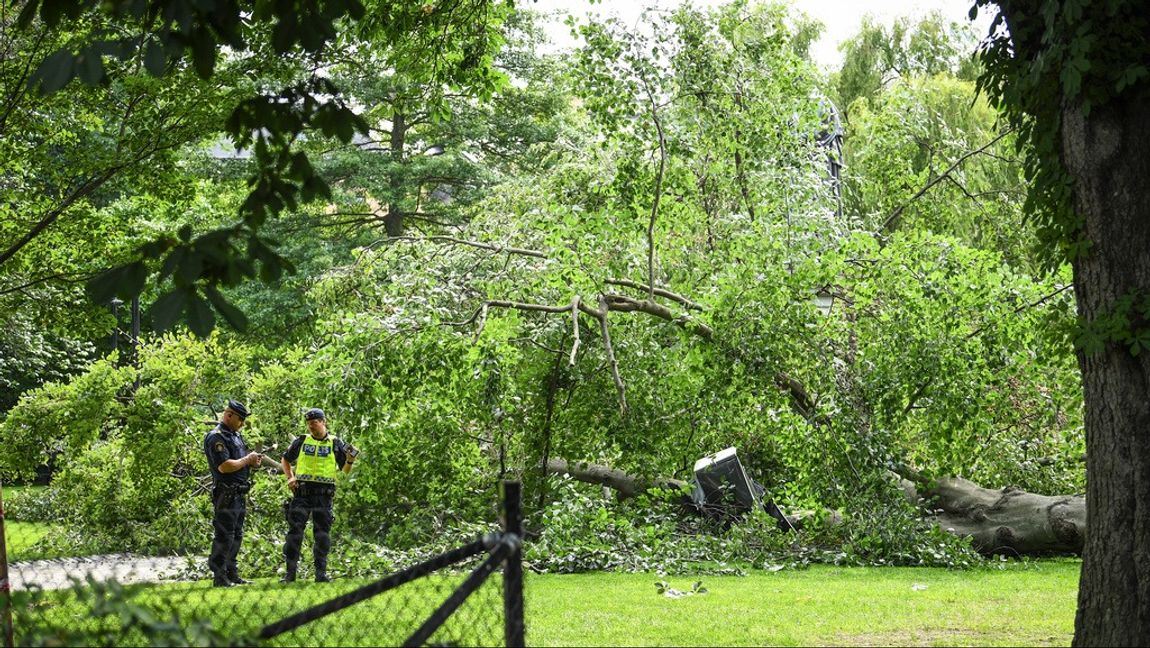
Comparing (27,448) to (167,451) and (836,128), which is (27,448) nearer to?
(167,451)

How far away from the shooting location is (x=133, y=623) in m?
3.52

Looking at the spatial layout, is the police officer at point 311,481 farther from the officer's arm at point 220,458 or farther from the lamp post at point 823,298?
the lamp post at point 823,298

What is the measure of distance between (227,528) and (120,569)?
9.10 feet

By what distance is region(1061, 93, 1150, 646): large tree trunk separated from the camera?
17.9ft

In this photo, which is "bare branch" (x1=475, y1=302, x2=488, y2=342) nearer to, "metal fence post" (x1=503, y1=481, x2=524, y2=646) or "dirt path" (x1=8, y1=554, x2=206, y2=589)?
"dirt path" (x1=8, y1=554, x2=206, y2=589)

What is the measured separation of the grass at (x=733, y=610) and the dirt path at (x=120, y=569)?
65.6 inches

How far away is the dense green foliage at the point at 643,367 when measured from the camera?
10.9 metres

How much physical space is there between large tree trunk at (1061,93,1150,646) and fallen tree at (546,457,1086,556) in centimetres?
523

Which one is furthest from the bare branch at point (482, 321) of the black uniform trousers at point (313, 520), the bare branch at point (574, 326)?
the black uniform trousers at point (313, 520)

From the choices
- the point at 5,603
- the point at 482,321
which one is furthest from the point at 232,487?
the point at 5,603

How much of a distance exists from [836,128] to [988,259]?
4285 millimetres

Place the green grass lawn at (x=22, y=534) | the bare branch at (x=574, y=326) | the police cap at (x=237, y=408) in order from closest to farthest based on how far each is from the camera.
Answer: the police cap at (x=237, y=408) → the bare branch at (x=574, y=326) → the green grass lawn at (x=22, y=534)

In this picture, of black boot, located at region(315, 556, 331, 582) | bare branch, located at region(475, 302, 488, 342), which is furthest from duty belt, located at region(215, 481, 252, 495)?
bare branch, located at region(475, 302, 488, 342)

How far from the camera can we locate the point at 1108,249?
18.3ft
